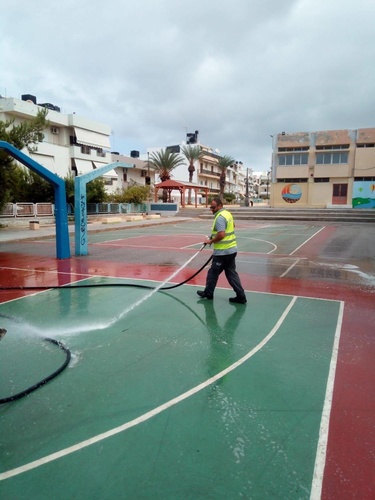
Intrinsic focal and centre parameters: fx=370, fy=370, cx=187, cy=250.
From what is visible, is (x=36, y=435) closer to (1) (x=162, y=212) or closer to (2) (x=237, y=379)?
(2) (x=237, y=379)

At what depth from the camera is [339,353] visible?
4609mm

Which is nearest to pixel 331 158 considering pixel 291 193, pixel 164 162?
pixel 291 193

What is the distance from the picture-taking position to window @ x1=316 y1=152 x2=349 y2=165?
1726 inches

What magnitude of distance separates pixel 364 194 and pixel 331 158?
576 cm

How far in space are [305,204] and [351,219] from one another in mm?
13395

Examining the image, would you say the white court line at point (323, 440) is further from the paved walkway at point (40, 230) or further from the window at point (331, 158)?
the window at point (331, 158)

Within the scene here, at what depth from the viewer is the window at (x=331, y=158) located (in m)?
43.8

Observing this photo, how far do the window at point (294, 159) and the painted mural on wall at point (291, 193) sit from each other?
2.82m

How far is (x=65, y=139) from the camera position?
4412 cm

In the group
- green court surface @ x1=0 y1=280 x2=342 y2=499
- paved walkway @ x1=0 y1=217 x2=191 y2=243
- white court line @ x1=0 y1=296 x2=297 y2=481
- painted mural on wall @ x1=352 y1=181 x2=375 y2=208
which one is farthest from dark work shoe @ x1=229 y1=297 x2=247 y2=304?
painted mural on wall @ x1=352 y1=181 x2=375 y2=208

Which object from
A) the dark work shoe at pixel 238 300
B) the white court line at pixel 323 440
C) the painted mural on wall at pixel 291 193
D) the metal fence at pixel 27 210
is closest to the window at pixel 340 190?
the painted mural on wall at pixel 291 193

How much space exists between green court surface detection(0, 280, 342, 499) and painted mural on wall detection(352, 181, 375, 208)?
42.3 meters

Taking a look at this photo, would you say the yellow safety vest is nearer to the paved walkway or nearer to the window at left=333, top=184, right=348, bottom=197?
the paved walkway

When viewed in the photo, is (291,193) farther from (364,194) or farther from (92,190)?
(92,190)
